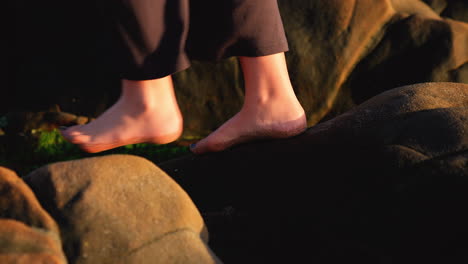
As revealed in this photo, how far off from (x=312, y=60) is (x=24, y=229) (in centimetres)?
247

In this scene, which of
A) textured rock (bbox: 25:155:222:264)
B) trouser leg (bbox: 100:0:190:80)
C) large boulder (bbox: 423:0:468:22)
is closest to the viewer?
textured rock (bbox: 25:155:222:264)

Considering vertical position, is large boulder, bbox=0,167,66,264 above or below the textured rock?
above

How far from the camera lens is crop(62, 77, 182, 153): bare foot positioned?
7.76 ft

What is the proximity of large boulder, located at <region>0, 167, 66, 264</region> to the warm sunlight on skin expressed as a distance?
90 cm

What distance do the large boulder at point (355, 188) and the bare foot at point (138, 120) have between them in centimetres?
26

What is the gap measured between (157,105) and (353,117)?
0.90 meters

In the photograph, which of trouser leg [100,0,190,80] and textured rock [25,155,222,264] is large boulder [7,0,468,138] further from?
textured rock [25,155,222,264]

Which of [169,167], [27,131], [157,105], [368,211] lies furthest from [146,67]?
[27,131]

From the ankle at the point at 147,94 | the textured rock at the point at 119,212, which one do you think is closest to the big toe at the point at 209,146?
the ankle at the point at 147,94

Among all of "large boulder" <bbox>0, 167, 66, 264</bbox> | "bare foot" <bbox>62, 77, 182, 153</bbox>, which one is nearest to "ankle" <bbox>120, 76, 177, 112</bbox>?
"bare foot" <bbox>62, 77, 182, 153</bbox>

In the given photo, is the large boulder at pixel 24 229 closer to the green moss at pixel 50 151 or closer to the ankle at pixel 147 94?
the ankle at pixel 147 94

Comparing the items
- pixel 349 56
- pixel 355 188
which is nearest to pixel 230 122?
pixel 355 188

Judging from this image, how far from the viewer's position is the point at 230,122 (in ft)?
7.99

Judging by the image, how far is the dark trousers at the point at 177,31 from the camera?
2.26 m
